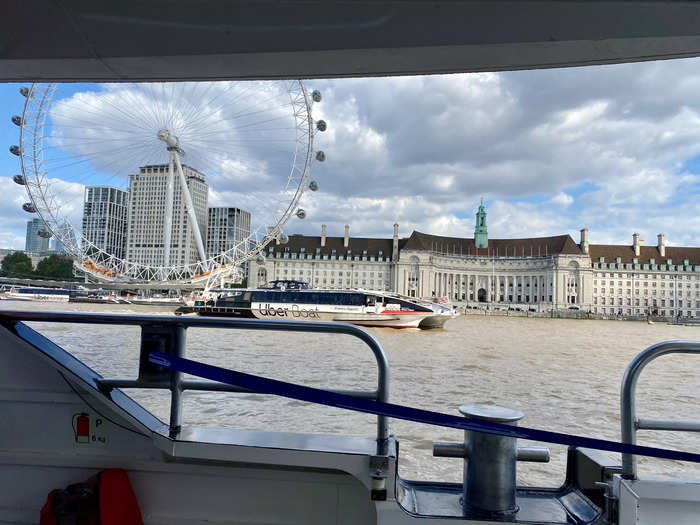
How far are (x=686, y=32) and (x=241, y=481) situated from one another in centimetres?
295

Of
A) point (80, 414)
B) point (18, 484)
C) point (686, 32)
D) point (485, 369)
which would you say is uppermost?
point (686, 32)

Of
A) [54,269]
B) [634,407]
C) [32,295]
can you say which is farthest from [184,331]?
[54,269]

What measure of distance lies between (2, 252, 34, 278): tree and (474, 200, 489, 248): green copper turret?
96014 mm

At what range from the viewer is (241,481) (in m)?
2.48

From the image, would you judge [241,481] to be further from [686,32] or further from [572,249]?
[572,249]

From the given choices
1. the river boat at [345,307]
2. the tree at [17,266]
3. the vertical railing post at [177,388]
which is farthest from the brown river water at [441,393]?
the tree at [17,266]

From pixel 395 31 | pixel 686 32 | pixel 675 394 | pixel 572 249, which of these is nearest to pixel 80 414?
pixel 395 31

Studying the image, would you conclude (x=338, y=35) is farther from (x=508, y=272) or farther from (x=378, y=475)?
(x=508, y=272)

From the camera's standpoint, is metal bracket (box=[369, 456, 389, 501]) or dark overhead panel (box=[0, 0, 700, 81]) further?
metal bracket (box=[369, 456, 389, 501])

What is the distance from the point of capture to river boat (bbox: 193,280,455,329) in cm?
3606

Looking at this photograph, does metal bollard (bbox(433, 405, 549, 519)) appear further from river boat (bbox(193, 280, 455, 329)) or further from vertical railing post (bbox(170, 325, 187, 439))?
river boat (bbox(193, 280, 455, 329))

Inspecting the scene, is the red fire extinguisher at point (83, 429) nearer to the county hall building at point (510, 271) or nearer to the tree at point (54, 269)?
the tree at point (54, 269)

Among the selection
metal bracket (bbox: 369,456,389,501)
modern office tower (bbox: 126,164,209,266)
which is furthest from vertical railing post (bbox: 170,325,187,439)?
modern office tower (bbox: 126,164,209,266)

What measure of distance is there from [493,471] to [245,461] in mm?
1224
